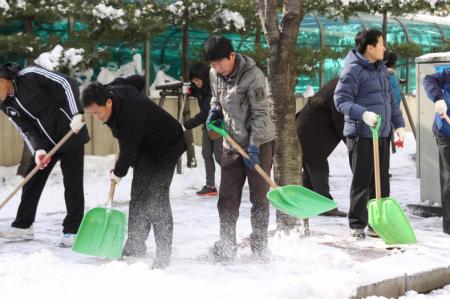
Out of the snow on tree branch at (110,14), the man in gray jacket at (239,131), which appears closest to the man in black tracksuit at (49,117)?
the man in gray jacket at (239,131)

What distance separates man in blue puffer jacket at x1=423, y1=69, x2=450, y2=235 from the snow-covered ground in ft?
0.85

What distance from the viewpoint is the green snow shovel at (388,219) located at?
18.6 ft

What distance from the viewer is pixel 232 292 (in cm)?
435

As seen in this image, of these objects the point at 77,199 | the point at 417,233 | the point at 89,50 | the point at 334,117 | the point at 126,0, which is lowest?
the point at 417,233

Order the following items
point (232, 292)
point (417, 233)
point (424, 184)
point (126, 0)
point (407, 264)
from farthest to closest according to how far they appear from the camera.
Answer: point (126, 0)
point (424, 184)
point (417, 233)
point (407, 264)
point (232, 292)

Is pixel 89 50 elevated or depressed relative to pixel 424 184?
elevated

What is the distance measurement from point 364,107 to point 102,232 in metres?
2.30

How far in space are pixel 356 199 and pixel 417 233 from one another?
26.6 inches

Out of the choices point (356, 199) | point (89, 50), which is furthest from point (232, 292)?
point (89, 50)

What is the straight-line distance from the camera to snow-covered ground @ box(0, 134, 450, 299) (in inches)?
174

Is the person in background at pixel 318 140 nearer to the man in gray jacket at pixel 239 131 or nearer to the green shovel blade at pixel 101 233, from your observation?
the man in gray jacket at pixel 239 131

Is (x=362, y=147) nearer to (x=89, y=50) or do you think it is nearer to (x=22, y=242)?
(x=22, y=242)

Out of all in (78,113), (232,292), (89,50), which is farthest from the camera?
(89,50)

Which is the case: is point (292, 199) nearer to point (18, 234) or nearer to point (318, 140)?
point (318, 140)
